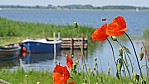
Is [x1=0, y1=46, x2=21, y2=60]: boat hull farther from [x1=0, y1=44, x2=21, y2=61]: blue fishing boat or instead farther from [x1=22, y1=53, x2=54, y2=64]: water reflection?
[x1=22, y1=53, x2=54, y2=64]: water reflection

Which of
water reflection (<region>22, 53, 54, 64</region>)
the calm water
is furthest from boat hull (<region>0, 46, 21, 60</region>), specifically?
water reflection (<region>22, 53, 54, 64</region>)

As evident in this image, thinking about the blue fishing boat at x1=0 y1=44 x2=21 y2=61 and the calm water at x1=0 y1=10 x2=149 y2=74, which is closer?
the calm water at x1=0 y1=10 x2=149 y2=74

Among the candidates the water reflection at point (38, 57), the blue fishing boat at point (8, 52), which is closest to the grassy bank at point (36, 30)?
the water reflection at point (38, 57)

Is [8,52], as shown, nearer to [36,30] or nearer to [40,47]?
[40,47]

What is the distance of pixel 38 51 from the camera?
29.5m

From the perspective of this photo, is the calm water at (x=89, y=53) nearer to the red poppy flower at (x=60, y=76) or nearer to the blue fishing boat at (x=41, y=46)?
the blue fishing boat at (x=41, y=46)

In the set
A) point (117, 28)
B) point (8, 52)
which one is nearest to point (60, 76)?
point (117, 28)

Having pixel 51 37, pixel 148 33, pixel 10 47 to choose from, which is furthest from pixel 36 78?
pixel 51 37

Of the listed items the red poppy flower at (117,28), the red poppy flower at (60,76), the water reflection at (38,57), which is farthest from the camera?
the water reflection at (38,57)

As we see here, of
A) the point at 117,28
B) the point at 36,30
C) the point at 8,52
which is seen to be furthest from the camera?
the point at 36,30

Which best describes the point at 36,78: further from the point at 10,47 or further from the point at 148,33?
the point at 148,33

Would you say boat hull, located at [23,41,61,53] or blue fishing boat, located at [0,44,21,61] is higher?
blue fishing boat, located at [0,44,21,61]

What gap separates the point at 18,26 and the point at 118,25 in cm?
3404

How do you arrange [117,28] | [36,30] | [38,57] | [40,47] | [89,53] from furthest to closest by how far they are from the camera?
1. [36,30]
2. [40,47]
3. [89,53]
4. [38,57]
5. [117,28]
